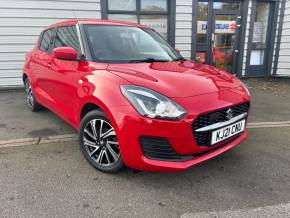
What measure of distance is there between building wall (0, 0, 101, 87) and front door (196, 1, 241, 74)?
10.3 feet

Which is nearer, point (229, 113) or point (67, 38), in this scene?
point (229, 113)

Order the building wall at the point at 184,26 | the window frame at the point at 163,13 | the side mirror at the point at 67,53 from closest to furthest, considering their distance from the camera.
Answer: the side mirror at the point at 67,53 < the window frame at the point at 163,13 < the building wall at the point at 184,26

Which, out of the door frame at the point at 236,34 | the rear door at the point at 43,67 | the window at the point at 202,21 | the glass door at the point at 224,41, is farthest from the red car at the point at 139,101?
the glass door at the point at 224,41

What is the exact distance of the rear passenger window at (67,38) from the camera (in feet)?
11.2

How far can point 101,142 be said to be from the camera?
289 centimetres

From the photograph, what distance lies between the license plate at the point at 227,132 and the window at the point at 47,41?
115 inches

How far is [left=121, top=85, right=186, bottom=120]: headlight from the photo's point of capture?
93.2 inches

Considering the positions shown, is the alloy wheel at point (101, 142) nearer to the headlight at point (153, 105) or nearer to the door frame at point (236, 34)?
the headlight at point (153, 105)

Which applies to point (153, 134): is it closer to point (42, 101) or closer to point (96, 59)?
point (96, 59)

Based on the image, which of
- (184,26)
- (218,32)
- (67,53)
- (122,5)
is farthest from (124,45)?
(218,32)

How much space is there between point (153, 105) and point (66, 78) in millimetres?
1482

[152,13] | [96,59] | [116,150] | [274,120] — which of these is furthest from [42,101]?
[152,13]

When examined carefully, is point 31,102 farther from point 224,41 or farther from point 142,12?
point 224,41

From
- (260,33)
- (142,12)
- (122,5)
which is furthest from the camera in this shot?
(260,33)
